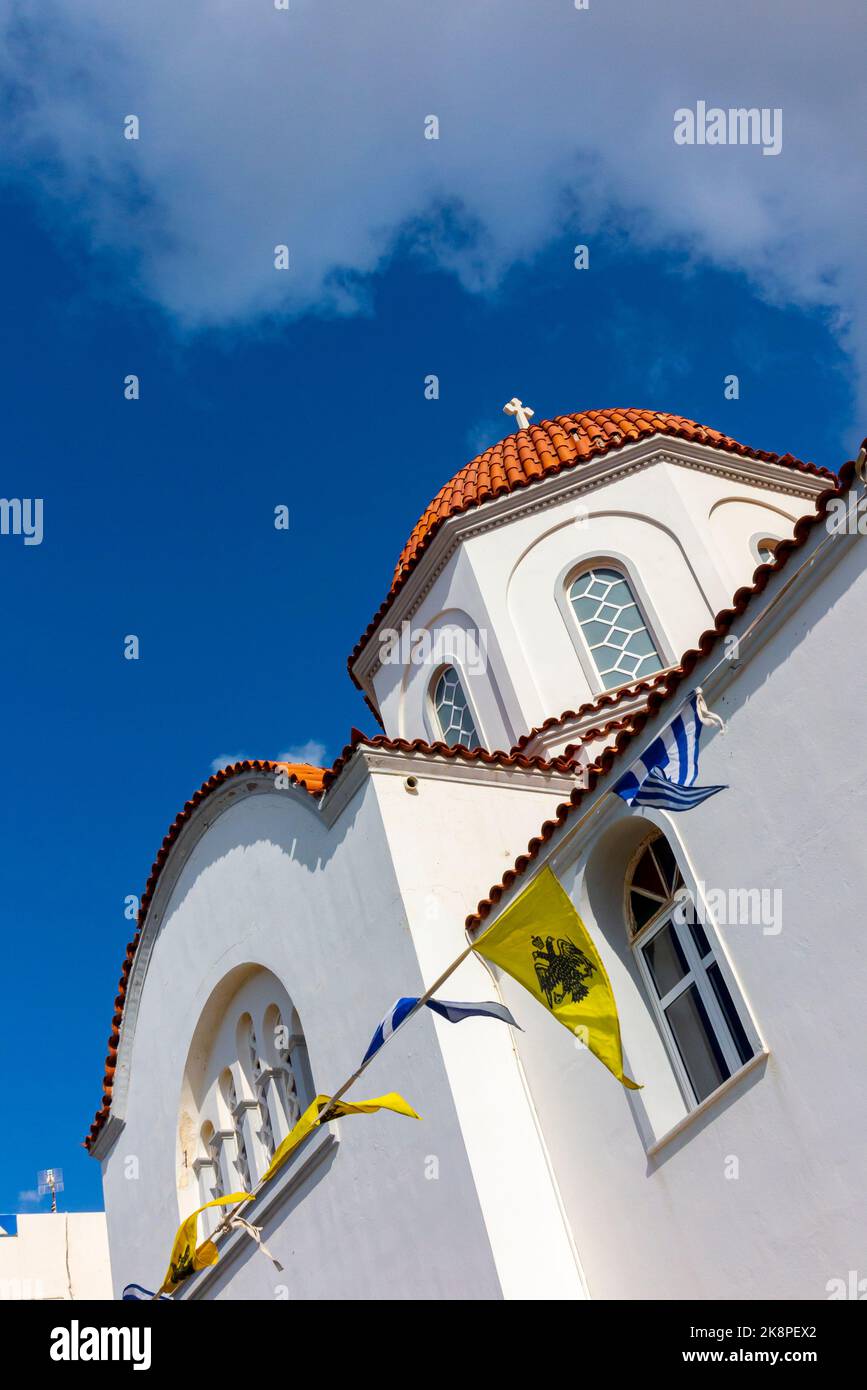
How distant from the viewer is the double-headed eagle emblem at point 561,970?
714 centimetres

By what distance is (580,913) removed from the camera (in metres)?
8.97

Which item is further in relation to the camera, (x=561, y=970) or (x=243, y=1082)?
(x=243, y=1082)

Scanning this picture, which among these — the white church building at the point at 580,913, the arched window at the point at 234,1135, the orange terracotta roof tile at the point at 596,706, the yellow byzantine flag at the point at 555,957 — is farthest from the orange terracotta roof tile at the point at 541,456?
the yellow byzantine flag at the point at 555,957

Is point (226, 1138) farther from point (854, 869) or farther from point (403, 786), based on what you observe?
point (854, 869)

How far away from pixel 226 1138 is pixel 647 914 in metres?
5.31

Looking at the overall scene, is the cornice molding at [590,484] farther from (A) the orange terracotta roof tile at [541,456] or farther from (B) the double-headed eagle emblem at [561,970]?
(B) the double-headed eagle emblem at [561,970]

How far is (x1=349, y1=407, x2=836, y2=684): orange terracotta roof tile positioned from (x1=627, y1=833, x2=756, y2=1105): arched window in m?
6.61

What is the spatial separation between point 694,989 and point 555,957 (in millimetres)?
1366

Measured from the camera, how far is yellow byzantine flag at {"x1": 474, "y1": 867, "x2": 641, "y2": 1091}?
712 cm

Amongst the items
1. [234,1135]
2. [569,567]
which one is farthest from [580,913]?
[569,567]

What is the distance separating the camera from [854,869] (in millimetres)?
6738

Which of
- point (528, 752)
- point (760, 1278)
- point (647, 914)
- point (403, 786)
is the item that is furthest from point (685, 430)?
point (760, 1278)

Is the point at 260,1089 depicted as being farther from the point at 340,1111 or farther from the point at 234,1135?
the point at 340,1111

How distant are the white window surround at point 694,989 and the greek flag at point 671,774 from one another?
105cm
